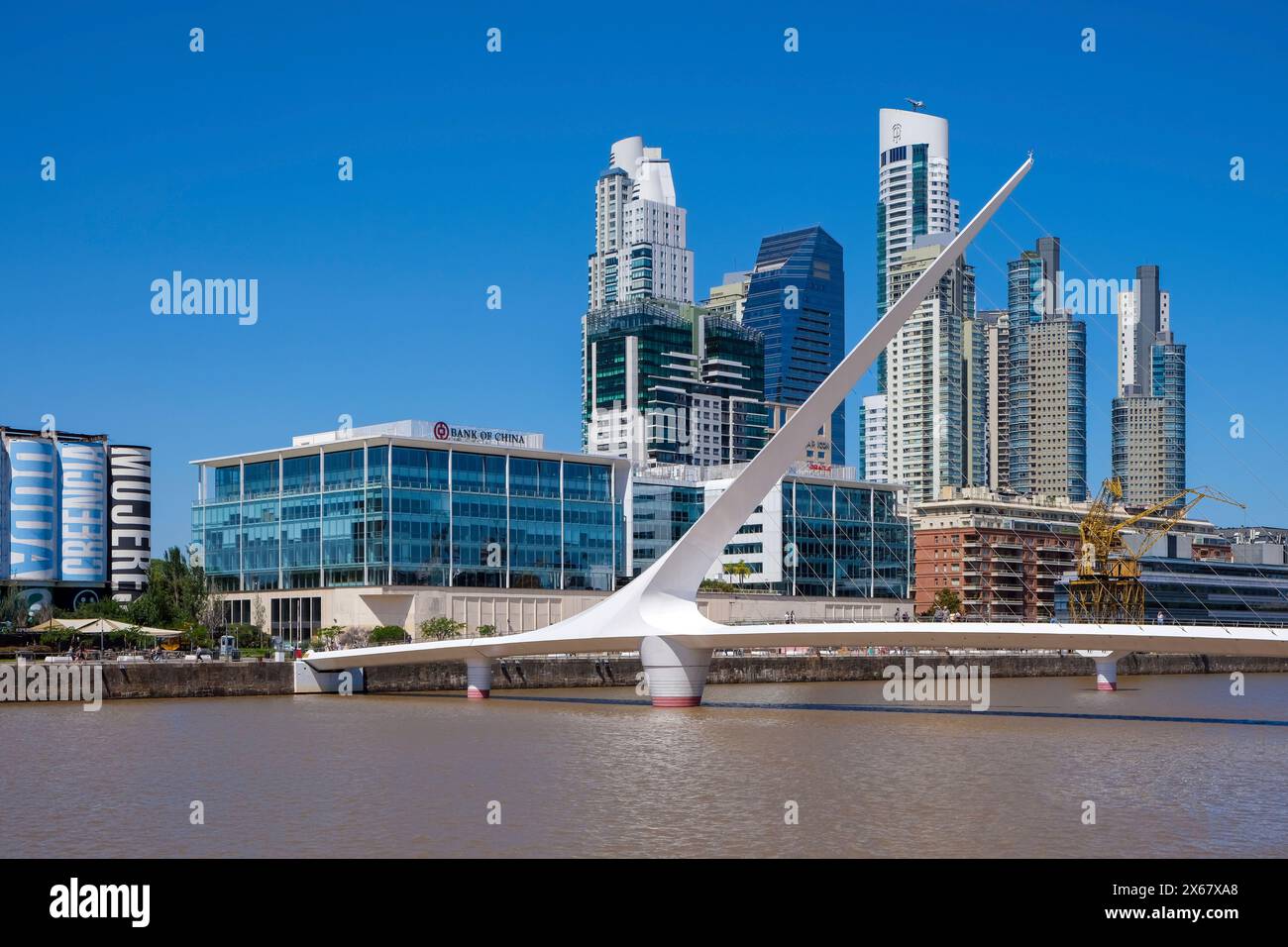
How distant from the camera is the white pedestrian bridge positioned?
36000mm

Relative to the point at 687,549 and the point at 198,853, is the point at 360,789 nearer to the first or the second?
the point at 198,853

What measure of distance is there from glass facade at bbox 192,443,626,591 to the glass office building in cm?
5

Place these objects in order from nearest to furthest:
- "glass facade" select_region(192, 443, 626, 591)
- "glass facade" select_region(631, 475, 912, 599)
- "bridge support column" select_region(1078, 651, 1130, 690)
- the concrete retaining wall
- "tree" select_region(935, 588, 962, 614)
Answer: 1. the concrete retaining wall
2. "bridge support column" select_region(1078, 651, 1130, 690)
3. "glass facade" select_region(192, 443, 626, 591)
4. "glass facade" select_region(631, 475, 912, 599)
5. "tree" select_region(935, 588, 962, 614)

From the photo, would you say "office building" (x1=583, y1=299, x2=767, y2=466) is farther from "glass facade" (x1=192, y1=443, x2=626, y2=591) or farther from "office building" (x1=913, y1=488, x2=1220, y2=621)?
"glass facade" (x1=192, y1=443, x2=626, y2=591)

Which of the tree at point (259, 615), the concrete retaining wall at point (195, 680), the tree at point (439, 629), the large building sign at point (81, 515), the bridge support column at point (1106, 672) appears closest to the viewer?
the concrete retaining wall at point (195, 680)

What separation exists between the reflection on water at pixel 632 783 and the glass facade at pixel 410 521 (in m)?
29.6

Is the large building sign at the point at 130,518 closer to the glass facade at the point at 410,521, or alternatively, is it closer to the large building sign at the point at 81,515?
the large building sign at the point at 81,515

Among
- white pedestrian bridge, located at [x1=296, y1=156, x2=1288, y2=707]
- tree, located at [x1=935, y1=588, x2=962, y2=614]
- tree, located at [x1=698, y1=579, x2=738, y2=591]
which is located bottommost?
tree, located at [x1=935, y1=588, x2=962, y2=614]

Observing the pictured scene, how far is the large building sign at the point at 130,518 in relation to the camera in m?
94.6

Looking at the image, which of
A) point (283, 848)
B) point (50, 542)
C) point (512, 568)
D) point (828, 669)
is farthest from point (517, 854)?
point (50, 542)

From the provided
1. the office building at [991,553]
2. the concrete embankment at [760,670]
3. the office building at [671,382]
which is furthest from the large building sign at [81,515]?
the office building at [671,382]

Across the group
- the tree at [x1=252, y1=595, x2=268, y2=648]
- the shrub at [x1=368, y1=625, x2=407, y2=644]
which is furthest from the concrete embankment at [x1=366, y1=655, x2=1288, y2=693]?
the tree at [x1=252, y1=595, x2=268, y2=648]

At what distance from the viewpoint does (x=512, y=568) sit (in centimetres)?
7594

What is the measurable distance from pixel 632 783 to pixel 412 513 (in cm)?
4812
